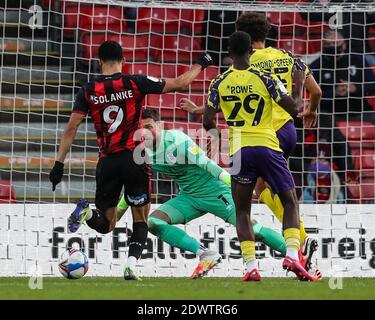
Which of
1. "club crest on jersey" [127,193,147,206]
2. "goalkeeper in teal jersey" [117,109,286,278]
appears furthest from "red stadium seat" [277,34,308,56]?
"club crest on jersey" [127,193,147,206]

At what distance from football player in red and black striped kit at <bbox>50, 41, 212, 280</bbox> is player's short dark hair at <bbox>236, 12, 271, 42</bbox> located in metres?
0.41

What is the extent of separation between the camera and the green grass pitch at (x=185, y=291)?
6695mm

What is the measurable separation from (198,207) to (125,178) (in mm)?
1432

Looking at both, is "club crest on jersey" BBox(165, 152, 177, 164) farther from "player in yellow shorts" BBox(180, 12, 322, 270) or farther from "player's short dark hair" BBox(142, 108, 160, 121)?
"player in yellow shorts" BBox(180, 12, 322, 270)

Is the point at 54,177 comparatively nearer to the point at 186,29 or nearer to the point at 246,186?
the point at 246,186

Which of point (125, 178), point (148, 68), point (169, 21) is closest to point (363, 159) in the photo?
point (148, 68)

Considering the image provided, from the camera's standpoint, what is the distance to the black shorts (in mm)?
8867

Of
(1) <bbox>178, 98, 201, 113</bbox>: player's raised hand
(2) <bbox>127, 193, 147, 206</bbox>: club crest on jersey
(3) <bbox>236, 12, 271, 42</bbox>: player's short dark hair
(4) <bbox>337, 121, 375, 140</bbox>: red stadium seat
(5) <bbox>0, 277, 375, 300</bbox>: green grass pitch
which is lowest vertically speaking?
(5) <bbox>0, 277, 375, 300</bbox>: green grass pitch

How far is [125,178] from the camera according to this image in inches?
349

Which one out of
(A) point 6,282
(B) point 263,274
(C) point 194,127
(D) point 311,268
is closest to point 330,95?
(C) point 194,127

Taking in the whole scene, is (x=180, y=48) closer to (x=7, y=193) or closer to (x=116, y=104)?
(x=7, y=193)

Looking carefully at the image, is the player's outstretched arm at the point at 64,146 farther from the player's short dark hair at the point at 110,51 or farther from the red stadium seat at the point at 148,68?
the red stadium seat at the point at 148,68

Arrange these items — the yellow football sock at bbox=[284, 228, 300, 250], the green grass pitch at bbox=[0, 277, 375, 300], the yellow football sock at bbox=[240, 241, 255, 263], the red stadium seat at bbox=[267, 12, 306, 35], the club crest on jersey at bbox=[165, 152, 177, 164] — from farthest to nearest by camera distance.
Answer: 1. the red stadium seat at bbox=[267, 12, 306, 35]
2. the club crest on jersey at bbox=[165, 152, 177, 164]
3. the yellow football sock at bbox=[240, 241, 255, 263]
4. the yellow football sock at bbox=[284, 228, 300, 250]
5. the green grass pitch at bbox=[0, 277, 375, 300]
